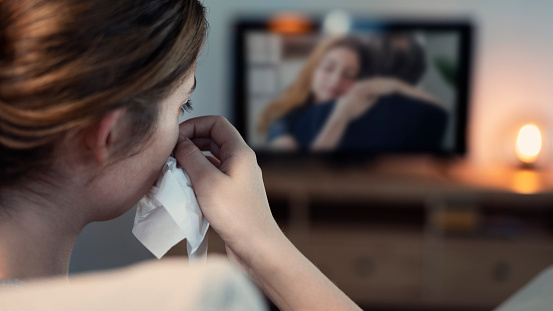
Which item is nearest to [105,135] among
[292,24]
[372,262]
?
[372,262]

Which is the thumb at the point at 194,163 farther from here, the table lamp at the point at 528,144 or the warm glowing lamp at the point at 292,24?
the table lamp at the point at 528,144

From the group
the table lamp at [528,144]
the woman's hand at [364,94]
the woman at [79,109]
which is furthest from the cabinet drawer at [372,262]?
the woman at [79,109]

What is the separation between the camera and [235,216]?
64cm

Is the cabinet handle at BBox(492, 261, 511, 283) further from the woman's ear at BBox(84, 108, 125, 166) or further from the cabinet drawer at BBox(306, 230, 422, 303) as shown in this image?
the woman's ear at BBox(84, 108, 125, 166)

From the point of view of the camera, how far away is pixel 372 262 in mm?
2311

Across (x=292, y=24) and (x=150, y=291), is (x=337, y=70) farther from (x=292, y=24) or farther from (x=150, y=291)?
(x=150, y=291)

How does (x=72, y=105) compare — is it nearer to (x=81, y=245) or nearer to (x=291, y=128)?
(x=81, y=245)

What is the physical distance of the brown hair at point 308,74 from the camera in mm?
2439

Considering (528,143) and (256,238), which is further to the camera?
(528,143)

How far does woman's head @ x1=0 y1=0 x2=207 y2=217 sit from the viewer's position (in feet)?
1.52

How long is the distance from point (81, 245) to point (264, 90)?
66.2 inches

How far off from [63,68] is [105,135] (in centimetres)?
7

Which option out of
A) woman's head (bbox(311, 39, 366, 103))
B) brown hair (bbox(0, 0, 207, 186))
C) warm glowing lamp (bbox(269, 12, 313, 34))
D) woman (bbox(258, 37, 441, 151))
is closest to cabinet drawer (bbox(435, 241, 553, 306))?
woman (bbox(258, 37, 441, 151))

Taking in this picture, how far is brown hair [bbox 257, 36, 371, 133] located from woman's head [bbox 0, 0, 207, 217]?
1952 mm
